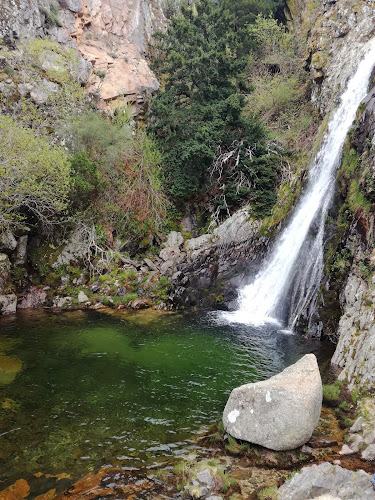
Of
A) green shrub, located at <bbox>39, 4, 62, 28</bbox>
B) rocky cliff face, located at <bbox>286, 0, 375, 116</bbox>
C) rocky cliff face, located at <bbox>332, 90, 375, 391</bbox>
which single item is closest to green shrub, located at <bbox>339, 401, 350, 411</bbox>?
rocky cliff face, located at <bbox>332, 90, 375, 391</bbox>

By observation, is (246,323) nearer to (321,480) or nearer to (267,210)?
(267,210)

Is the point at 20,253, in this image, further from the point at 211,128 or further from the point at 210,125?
the point at 210,125

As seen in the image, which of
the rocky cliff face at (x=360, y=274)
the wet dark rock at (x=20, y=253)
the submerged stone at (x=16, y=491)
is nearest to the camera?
the submerged stone at (x=16, y=491)

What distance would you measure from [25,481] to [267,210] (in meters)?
17.0

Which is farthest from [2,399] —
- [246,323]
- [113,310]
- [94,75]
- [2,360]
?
[94,75]

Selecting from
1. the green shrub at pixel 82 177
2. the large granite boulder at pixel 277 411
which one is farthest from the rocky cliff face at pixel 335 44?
the large granite boulder at pixel 277 411

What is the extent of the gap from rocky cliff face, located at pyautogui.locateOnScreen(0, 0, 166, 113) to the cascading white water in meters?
15.9

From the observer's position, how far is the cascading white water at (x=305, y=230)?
51.8 ft

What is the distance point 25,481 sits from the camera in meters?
6.00

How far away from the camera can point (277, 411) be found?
676 centimetres

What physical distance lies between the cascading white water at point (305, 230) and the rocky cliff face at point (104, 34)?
1589 centimetres

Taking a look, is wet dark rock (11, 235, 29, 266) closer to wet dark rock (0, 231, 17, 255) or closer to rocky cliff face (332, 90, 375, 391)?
wet dark rock (0, 231, 17, 255)

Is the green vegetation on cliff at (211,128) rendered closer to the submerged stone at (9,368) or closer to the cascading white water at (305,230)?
the cascading white water at (305,230)

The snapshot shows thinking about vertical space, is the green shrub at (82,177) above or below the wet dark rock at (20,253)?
above
